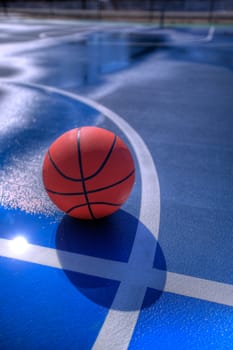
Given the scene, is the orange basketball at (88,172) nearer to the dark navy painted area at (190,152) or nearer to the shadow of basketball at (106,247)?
the shadow of basketball at (106,247)

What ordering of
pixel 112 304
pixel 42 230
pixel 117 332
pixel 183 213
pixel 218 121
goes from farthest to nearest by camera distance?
1. pixel 218 121
2. pixel 183 213
3. pixel 42 230
4. pixel 112 304
5. pixel 117 332

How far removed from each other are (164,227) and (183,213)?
1.46 feet

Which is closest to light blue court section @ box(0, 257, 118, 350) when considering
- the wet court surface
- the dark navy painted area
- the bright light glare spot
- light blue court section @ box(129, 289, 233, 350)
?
the wet court surface

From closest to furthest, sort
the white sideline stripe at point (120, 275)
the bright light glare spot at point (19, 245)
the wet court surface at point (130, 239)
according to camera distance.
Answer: the wet court surface at point (130, 239), the white sideline stripe at point (120, 275), the bright light glare spot at point (19, 245)

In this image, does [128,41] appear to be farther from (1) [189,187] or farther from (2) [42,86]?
(1) [189,187]

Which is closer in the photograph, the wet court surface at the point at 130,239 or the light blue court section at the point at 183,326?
the light blue court section at the point at 183,326

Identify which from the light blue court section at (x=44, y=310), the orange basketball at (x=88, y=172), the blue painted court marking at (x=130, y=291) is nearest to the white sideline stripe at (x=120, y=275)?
the blue painted court marking at (x=130, y=291)

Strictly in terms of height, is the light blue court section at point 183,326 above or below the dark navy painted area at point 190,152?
below

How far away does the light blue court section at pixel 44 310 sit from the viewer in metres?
2.71

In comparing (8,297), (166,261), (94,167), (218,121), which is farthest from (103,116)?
(8,297)

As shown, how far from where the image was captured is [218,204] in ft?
14.9

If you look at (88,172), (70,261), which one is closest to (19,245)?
(70,261)

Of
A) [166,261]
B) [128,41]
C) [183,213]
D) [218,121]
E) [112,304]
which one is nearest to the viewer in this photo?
[112,304]

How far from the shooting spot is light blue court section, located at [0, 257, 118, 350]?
2709 mm
